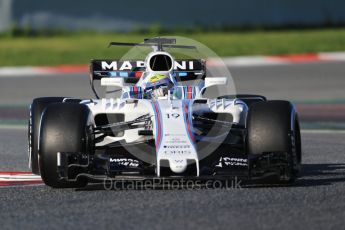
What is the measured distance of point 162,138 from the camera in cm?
824

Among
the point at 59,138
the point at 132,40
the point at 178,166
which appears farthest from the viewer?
the point at 132,40

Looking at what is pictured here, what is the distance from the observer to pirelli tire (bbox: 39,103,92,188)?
8.08 m

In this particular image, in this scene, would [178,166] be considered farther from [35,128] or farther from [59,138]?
[35,128]

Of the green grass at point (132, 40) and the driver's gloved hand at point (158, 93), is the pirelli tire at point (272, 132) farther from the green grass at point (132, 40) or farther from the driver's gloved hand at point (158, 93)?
the green grass at point (132, 40)

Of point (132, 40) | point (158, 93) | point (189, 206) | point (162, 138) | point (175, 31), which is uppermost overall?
point (175, 31)

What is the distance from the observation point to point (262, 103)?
8.49m

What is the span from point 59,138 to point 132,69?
2486mm

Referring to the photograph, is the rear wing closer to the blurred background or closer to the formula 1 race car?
the formula 1 race car

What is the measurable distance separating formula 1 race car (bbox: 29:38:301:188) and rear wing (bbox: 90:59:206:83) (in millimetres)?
680

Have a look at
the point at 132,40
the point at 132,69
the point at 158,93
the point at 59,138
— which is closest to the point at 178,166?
the point at 59,138

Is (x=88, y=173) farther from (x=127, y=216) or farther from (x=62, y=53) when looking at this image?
(x=62, y=53)

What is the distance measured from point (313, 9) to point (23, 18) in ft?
21.8

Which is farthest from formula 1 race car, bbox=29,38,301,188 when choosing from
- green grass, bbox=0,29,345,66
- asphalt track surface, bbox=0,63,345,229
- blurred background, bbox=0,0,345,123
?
green grass, bbox=0,29,345,66

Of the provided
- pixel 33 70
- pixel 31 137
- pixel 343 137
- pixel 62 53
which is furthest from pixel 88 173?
pixel 62 53
